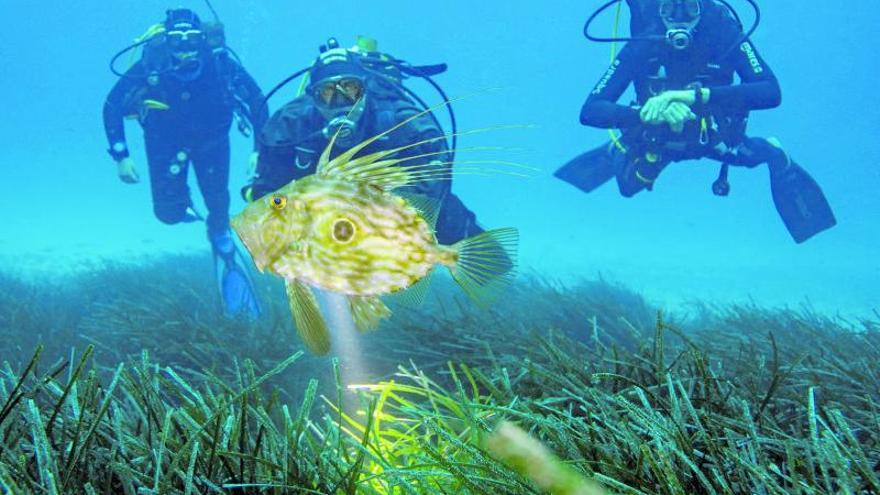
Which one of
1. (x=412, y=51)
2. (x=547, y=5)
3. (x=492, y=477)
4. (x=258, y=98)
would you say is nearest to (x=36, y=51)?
(x=412, y=51)

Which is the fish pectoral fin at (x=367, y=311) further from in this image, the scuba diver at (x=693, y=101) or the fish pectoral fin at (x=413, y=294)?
the scuba diver at (x=693, y=101)

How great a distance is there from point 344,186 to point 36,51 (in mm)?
159374

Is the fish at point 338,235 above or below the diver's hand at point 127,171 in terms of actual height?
below

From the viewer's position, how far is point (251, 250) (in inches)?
69.4

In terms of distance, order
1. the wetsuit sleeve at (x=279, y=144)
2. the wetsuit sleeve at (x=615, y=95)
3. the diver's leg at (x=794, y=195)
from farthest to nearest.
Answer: the diver's leg at (x=794, y=195) → the wetsuit sleeve at (x=615, y=95) → the wetsuit sleeve at (x=279, y=144)

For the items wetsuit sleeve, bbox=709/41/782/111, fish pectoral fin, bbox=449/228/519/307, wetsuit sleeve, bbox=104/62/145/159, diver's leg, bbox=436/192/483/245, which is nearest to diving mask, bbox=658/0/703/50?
wetsuit sleeve, bbox=709/41/782/111

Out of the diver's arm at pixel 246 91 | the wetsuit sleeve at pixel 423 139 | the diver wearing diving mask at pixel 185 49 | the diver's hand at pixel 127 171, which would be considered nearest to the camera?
the wetsuit sleeve at pixel 423 139

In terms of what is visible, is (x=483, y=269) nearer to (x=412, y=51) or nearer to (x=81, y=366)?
(x=81, y=366)

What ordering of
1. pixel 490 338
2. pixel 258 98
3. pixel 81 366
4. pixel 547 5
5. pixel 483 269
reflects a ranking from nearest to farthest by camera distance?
pixel 81 366, pixel 483 269, pixel 490 338, pixel 258 98, pixel 547 5

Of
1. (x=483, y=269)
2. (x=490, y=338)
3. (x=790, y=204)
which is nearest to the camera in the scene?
(x=483, y=269)

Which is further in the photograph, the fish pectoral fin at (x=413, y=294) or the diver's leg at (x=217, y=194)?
the diver's leg at (x=217, y=194)

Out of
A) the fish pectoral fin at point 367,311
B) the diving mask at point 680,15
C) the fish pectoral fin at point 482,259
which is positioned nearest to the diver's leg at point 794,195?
the diving mask at point 680,15

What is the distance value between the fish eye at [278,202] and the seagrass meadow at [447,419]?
1.63 ft

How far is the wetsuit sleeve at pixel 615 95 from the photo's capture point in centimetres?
698
